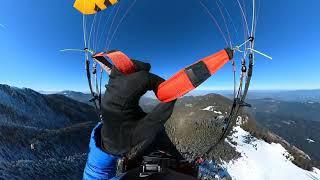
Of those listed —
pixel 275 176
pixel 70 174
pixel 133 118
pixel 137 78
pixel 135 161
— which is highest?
pixel 137 78

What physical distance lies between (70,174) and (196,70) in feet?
36.1

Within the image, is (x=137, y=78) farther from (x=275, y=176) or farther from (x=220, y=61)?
(x=275, y=176)

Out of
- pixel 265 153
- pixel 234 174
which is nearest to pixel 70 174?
pixel 234 174

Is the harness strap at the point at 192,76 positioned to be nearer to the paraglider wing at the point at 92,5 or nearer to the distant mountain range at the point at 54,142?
the distant mountain range at the point at 54,142

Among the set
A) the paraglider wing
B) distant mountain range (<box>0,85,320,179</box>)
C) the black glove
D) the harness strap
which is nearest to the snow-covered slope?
distant mountain range (<box>0,85,320,179</box>)

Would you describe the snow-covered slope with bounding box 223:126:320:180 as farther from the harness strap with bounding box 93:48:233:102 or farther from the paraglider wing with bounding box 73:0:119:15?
the harness strap with bounding box 93:48:233:102

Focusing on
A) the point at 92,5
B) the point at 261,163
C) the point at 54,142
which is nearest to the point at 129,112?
the point at 92,5

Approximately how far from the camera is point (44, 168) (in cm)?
1241

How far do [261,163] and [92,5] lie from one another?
3496cm

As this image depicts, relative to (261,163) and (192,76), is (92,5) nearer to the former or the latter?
(192,76)

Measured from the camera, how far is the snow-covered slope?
29.1 meters

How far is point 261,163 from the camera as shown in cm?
3688

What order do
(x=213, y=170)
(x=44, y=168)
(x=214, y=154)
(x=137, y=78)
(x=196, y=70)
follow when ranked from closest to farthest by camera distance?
(x=196, y=70), (x=137, y=78), (x=44, y=168), (x=213, y=170), (x=214, y=154)

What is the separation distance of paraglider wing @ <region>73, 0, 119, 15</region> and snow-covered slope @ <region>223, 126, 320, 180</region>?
70.4 feet
